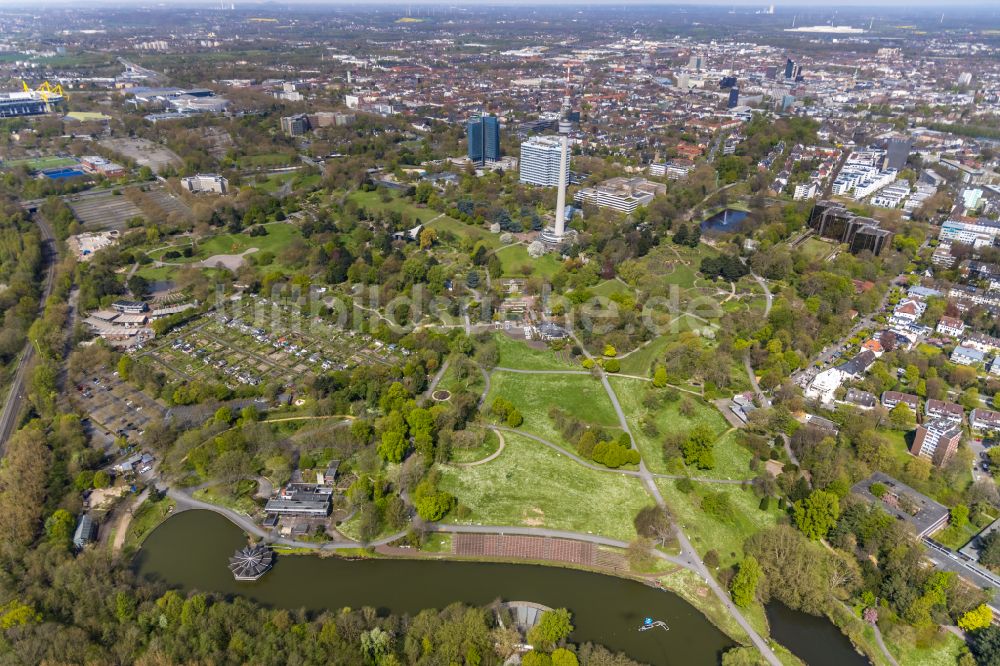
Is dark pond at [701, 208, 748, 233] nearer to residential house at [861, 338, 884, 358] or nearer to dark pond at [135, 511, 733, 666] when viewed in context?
residential house at [861, 338, 884, 358]

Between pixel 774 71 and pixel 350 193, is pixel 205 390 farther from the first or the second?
pixel 774 71

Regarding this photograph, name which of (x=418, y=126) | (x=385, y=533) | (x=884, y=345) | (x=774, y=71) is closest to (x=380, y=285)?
(x=385, y=533)

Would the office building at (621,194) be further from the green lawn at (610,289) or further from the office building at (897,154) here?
the office building at (897,154)

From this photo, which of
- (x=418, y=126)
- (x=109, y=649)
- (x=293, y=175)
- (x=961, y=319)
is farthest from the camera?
(x=418, y=126)

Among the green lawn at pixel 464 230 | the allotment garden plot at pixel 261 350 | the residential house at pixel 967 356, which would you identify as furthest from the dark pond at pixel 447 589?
the green lawn at pixel 464 230

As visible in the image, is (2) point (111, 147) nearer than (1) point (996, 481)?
No

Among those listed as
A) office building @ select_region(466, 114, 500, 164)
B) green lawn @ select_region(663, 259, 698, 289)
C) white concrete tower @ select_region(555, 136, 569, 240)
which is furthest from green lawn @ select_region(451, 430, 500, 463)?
office building @ select_region(466, 114, 500, 164)

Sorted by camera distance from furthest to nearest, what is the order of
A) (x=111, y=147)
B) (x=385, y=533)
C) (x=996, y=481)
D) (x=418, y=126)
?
(x=418, y=126) < (x=111, y=147) < (x=996, y=481) < (x=385, y=533)

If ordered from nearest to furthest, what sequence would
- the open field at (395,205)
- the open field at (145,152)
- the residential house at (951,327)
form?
the residential house at (951,327)
the open field at (395,205)
the open field at (145,152)
